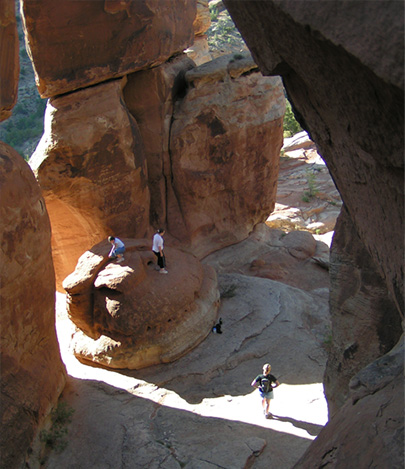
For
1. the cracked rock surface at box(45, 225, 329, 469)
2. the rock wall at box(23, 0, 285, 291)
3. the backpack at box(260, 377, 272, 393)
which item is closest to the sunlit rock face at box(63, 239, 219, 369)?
the cracked rock surface at box(45, 225, 329, 469)

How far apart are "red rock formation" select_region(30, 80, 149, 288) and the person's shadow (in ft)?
15.8

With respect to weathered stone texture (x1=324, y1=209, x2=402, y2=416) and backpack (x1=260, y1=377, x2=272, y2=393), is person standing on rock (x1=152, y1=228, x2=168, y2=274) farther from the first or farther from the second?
weathered stone texture (x1=324, y1=209, x2=402, y2=416)

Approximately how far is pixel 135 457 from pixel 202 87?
6764mm

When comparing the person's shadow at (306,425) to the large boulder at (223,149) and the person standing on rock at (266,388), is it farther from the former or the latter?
the large boulder at (223,149)

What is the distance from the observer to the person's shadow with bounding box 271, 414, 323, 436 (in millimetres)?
5345

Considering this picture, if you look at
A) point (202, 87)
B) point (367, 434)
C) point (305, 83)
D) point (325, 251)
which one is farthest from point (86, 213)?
point (367, 434)

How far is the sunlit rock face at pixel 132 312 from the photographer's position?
700cm

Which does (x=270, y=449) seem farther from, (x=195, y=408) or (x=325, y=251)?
(x=325, y=251)

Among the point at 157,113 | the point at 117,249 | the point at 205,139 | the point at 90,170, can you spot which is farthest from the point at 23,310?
the point at 205,139

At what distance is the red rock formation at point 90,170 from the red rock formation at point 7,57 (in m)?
2.60

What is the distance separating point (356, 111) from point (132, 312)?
522 centimetres

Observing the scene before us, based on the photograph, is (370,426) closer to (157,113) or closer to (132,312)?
(132,312)

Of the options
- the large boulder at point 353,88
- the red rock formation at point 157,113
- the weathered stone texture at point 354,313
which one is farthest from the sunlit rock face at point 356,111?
the red rock formation at point 157,113

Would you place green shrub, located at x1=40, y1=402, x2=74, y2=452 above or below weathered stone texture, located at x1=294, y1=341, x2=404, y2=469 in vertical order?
below
